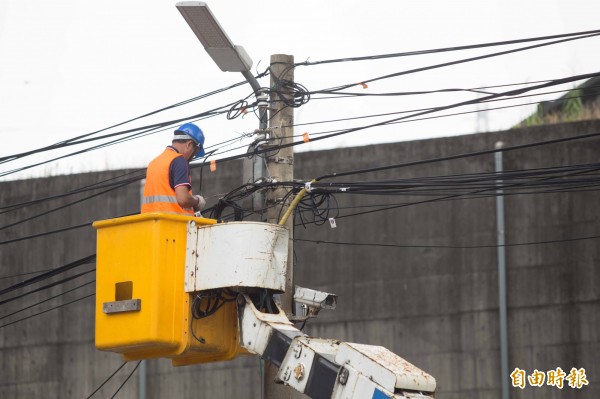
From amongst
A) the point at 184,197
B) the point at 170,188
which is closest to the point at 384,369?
the point at 184,197

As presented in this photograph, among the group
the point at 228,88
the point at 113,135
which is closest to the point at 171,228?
the point at 228,88

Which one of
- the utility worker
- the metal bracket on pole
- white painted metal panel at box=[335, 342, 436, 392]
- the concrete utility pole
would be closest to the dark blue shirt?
the utility worker

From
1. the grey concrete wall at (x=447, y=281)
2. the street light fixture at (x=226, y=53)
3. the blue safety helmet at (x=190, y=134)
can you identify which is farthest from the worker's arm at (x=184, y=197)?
the grey concrete wall at (x=447, y=281)

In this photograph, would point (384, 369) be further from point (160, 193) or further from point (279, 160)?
Answer: point (279, 160)

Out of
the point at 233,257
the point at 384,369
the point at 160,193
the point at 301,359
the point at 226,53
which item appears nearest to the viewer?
the point at 384,369

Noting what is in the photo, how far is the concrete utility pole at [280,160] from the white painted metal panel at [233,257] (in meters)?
0.90

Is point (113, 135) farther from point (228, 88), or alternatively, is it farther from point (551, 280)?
point (551, 280)

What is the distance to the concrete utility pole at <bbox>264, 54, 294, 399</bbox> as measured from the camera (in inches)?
473

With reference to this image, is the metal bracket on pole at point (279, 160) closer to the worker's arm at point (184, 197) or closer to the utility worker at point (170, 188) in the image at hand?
the utility worker at point (170, 188)

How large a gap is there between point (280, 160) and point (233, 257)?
1.80 m

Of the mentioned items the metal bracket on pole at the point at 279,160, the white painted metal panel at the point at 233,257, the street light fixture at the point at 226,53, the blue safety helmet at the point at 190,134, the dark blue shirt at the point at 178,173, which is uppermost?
the street light fixture at the point at 226,53

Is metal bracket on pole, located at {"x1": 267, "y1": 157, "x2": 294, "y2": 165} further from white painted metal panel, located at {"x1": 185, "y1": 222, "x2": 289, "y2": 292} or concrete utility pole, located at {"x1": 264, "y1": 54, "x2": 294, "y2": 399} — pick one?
white painted metal panel, located at {"x1": 185, "y1": 222, "x2": 289, "y2": 292}

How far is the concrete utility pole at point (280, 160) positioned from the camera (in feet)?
39.4

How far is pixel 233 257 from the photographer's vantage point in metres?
11.2
